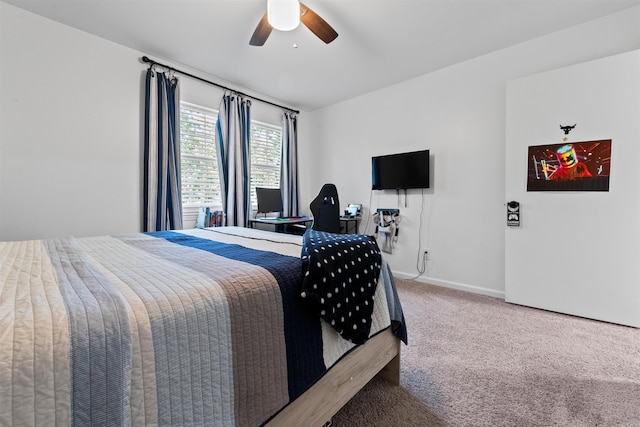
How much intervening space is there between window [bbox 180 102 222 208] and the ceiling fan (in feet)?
4.62

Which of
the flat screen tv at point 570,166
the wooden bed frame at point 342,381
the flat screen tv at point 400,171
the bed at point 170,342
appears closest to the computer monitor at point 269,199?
the flat screen tv at point 400,171

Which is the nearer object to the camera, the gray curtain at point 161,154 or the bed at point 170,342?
the bed at point 170,342

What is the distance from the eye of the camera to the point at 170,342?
68 cm

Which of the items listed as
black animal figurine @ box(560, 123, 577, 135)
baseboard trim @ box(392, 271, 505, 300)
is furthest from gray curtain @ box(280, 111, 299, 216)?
black animal figurine @ box(560, 123, 577, 135)

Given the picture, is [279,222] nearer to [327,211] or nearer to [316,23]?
[327,211]

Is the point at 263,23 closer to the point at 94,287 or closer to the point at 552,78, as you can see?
the point at 94,287

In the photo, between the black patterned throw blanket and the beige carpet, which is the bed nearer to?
the black patterned throw blanket

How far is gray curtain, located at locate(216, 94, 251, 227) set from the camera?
343cm

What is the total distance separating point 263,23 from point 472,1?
5.49 ft

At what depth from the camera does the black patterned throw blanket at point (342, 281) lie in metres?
1.01

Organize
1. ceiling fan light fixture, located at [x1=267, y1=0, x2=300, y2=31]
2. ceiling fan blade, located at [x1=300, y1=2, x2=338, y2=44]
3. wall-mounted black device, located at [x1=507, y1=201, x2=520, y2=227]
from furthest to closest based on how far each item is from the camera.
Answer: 1. wall-mounted black device, located at [x1=507, y1=201, x2=520, y2=227]
2. ceiling fan blade, located at [x1=300, y1=2, x2=338, y2=44]
3. ceiling fan light fixture, located at [x1=267, y1=0, x2=300, y2=31]

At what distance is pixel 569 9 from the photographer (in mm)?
2232

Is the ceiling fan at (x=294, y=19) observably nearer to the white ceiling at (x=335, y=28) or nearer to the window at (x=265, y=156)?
the white ceiling at (x=335, y=28)

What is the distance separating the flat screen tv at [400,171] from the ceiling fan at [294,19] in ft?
5.74
